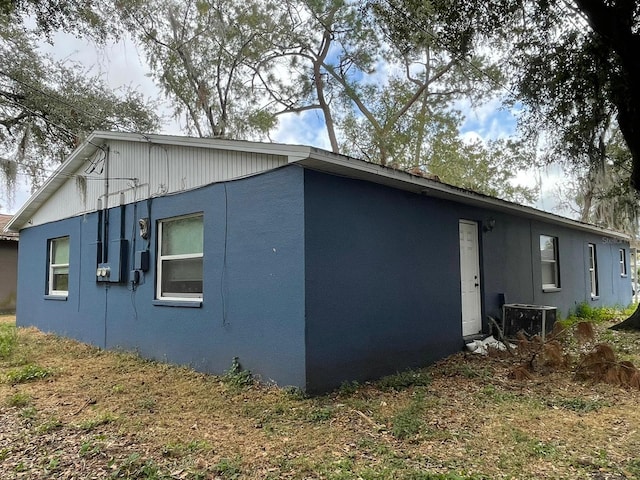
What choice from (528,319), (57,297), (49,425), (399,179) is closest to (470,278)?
(528,319)

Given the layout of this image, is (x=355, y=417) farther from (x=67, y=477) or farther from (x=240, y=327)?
(x=67, y=477)

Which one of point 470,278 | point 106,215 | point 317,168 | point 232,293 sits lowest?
point 232,293

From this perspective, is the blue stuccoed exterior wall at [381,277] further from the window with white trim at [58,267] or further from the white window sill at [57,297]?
the window with white trim at [58,267]

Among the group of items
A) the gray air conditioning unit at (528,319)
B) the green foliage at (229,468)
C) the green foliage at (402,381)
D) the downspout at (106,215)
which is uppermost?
the downspout at (106,215)

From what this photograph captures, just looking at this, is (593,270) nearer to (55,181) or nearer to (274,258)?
(274,258)

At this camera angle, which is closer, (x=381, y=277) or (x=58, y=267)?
(x=381, y=277)

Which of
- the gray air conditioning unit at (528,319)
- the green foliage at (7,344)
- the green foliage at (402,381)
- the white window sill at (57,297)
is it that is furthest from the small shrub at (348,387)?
the white window sill at (57,297)

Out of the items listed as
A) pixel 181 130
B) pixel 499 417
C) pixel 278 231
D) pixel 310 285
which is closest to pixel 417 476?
pixel 499 417

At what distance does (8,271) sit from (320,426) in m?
14.9

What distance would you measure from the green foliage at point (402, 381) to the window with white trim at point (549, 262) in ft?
19.0

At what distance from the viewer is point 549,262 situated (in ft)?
33.5

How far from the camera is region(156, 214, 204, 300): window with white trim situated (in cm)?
596

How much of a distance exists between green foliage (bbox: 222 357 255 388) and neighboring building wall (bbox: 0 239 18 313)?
12834 mm

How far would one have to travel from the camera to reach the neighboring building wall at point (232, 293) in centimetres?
468
